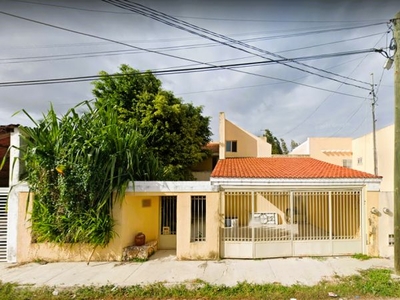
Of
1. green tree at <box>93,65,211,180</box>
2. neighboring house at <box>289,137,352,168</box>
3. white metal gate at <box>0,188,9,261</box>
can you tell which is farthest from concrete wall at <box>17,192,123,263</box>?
Result: neighboring house at <box>289,137,352,168</box>

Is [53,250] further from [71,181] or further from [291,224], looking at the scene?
[291,224]

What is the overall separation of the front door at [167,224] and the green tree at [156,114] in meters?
3.95

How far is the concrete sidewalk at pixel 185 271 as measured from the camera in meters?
5.64

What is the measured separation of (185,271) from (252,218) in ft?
9.06

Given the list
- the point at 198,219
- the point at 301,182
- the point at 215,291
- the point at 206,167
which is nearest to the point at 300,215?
the point at 301,182

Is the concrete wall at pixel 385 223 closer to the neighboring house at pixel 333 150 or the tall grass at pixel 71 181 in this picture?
the tall grass at pixel 71 181

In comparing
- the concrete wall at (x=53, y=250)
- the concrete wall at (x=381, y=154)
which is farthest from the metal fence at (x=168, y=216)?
the concrete wall at (x=381, y=154)

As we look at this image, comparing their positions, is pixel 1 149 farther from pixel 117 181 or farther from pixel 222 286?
pixel 222 286

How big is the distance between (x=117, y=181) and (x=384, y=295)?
7653 millimetres

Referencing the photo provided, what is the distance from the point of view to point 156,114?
12.8m

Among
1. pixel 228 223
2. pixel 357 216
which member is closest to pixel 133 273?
pixel 228 223

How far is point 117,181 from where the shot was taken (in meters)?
7.14

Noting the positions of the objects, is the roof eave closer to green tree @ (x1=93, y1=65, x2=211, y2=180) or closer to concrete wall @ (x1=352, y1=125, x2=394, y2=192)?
green tree @ (x1=93, y1=65, x2=211, y2=180)

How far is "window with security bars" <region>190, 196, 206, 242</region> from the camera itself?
23.9 ft
